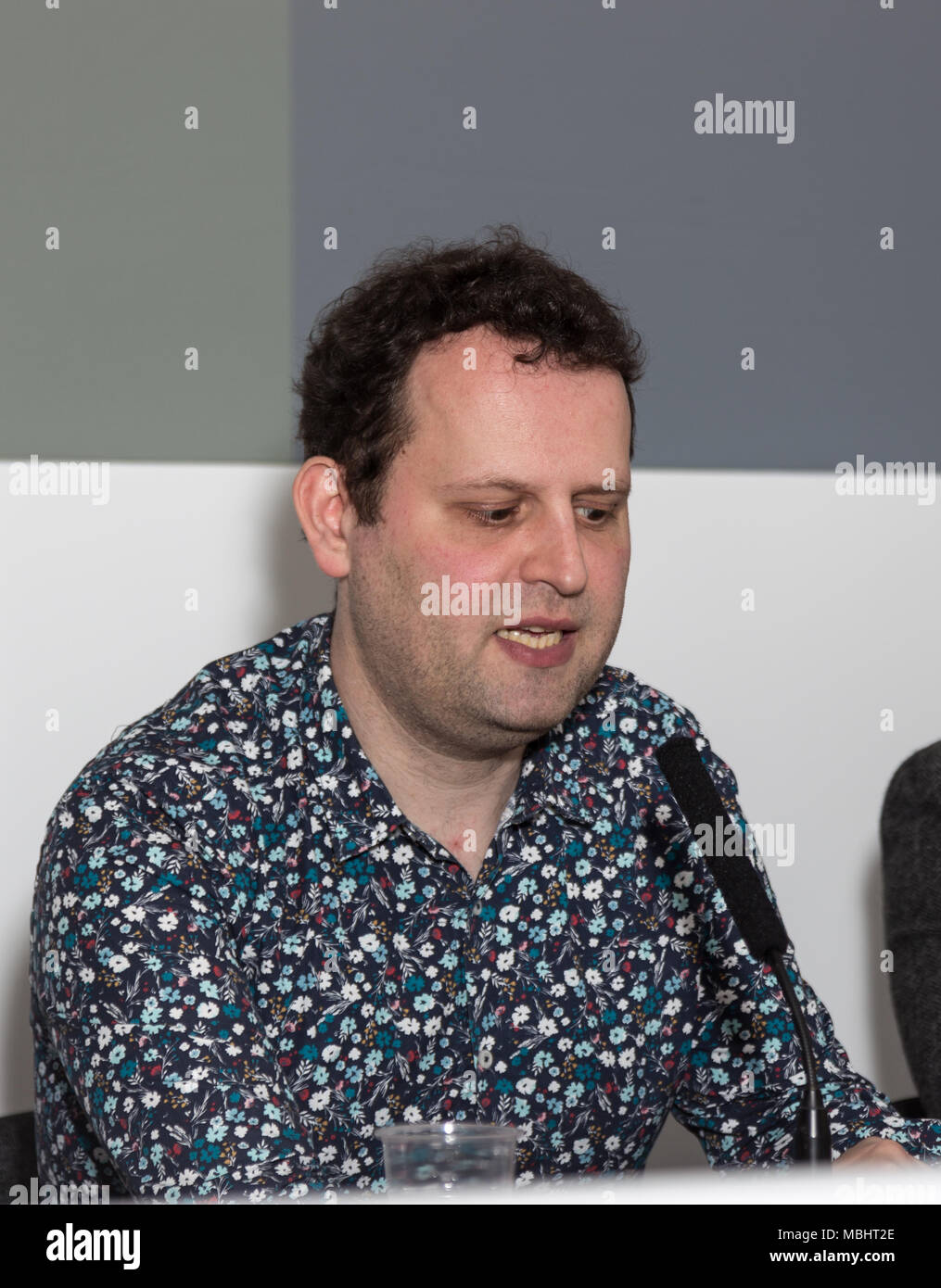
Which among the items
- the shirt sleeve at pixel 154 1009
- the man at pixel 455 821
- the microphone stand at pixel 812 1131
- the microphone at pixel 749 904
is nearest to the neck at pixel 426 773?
the man at pixel 455 821

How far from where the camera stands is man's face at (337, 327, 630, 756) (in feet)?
4.22

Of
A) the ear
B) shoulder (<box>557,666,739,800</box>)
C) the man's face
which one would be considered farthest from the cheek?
shoulder (<box>557,666,739,800</box>)

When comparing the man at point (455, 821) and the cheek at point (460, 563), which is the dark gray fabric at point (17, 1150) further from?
the cheek at point (460, 563)

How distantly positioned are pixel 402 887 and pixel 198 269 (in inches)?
29.8

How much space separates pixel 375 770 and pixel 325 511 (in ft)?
0.82

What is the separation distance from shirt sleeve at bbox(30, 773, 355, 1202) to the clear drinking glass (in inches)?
6.7

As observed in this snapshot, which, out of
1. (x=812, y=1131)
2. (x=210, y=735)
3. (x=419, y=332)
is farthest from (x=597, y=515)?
(x=812, y=1131)

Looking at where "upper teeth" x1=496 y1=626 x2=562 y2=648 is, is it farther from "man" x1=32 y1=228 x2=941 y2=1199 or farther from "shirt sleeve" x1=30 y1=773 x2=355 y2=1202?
"shirt sleeve" x1=30 y1=773 x2=355 y2=1202

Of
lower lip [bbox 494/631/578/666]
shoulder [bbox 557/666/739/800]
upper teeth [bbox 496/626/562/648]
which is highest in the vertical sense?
upper teeth [bbox 496/626/562/648]

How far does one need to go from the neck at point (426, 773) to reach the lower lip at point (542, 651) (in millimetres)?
106

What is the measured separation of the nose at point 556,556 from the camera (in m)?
1.27

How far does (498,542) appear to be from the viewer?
1.29 metres
